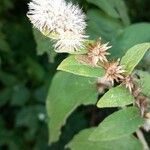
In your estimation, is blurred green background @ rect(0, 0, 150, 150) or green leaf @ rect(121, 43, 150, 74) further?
blurred green background @ rect(0, 0, 150, 150)

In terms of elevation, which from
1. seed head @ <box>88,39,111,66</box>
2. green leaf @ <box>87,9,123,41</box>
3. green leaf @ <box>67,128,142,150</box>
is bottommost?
green leaf @ <box>67,128,142,150</box>

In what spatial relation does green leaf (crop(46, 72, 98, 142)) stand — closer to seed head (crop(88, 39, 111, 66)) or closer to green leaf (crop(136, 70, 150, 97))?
green leaf (crop(136, 70, 150, 97))

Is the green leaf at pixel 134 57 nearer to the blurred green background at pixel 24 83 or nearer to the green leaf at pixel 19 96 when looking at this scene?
the blurred green background at pixel 24 83

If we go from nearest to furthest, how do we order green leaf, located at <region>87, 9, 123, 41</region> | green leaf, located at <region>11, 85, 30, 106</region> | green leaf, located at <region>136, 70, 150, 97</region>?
green leaf, located at <region>136, 70, 150, 97</region> → green leaf, located at <region>87, 9, 123, 41</region> → green leaf, located at <region>11, 85, 30, 106</region>

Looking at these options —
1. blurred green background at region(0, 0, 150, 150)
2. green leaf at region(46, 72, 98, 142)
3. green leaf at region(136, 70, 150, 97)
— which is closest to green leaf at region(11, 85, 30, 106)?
blurred green background at region(0, 0, 150, 150)

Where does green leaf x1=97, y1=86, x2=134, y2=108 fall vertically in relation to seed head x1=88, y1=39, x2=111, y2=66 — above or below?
below

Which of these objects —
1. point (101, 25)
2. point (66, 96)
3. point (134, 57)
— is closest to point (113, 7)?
point (101, 25)

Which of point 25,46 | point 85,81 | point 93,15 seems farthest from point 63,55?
point 25,46
